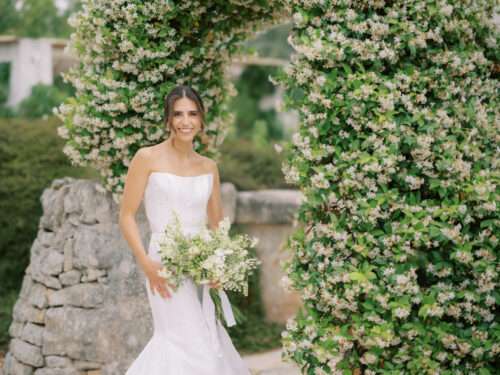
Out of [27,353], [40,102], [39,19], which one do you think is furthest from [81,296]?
[39,19]

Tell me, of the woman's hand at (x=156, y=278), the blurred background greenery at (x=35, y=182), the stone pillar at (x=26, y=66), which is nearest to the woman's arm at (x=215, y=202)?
the woman's hand at (x=156, y=278)

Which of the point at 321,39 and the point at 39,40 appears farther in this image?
the point at 39,40

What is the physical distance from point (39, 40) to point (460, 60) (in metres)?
10.9

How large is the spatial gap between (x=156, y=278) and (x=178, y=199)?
0.48 meters

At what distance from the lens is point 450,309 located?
146 inches

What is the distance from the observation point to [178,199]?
4117mm

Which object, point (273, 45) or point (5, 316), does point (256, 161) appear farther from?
point (273, 45)

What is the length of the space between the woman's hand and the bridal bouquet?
10cm

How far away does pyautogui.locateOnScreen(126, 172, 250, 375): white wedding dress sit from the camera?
13.2ft

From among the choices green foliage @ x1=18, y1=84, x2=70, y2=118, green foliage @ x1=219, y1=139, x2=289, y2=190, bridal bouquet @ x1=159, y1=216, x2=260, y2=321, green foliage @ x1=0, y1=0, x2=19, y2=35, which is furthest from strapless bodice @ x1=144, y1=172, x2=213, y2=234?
green foliage @ x1=0, y1=0, x2=19, y2=35

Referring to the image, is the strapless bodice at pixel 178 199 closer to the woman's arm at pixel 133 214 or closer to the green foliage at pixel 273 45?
the woman's arm at pixel 133 214

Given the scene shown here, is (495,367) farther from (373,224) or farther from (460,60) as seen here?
(460,60)

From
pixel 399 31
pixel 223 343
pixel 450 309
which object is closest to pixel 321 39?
pixel 399 31

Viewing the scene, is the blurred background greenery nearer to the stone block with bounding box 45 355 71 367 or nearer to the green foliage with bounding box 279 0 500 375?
the stone block with bounding box 45 355 71 367
